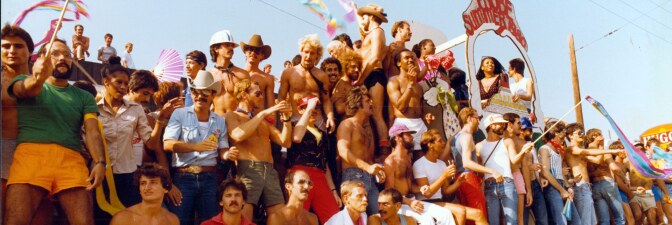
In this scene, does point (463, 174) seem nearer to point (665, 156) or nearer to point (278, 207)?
point (278, 207)

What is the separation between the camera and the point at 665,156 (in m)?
10.8

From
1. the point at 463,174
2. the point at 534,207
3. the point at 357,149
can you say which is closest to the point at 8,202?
the point at 357,149

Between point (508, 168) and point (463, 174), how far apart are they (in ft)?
2.94

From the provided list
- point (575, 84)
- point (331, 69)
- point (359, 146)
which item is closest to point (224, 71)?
point (331, 69)

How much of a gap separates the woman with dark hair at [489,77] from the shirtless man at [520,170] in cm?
110

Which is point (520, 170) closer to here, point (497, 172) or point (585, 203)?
point (497, 172)

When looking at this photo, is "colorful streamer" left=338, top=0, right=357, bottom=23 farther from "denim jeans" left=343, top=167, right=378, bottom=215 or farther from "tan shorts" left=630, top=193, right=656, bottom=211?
"tan shorts" left=630, top=193, right=656, bottom=211

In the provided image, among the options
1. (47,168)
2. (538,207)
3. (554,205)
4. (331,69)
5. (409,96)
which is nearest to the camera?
(47,168)

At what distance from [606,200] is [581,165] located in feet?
2.44

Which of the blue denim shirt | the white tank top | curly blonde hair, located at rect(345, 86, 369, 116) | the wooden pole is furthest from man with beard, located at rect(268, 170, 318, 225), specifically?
the wooden pole

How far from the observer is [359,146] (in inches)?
259

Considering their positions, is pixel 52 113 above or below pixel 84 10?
below

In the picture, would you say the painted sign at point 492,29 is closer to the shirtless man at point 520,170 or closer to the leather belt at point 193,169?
the shirtless man at point 520,170

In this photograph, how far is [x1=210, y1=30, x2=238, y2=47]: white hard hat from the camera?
651 cm
